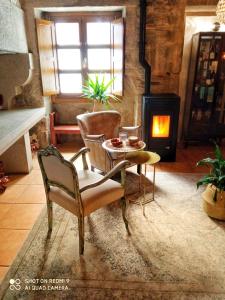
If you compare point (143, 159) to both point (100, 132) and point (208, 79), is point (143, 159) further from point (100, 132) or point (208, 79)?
point (208, 79)

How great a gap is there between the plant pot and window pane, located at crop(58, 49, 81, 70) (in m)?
3.29

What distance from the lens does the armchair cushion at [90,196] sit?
195 centimetres

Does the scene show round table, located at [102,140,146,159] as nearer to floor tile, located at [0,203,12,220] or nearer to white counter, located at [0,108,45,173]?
white counter, located at [0,108,45,173]

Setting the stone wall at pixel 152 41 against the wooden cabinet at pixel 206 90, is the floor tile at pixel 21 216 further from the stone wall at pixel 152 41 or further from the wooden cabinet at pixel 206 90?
the wooden cabinet at pixel 206 90

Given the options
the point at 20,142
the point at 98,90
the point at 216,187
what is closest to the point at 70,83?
the point at 98,90

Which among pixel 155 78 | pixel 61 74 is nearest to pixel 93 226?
pixel 155 78

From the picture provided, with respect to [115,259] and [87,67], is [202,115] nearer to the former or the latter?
[87,67]

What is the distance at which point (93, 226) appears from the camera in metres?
2.35

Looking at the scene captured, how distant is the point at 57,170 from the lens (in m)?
1.88

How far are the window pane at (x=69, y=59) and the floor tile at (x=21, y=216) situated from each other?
2834 millimetres

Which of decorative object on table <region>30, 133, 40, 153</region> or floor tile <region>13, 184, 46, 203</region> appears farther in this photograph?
decorative object on table <region>30, 133, 40, 153</region>

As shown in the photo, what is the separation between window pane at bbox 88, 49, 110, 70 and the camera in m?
4.37

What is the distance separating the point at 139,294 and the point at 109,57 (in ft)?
12.7

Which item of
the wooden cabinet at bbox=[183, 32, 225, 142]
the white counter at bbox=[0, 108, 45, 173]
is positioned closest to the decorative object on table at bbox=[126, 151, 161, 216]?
the white counter at bbox=[0, 108, 45, 173]
